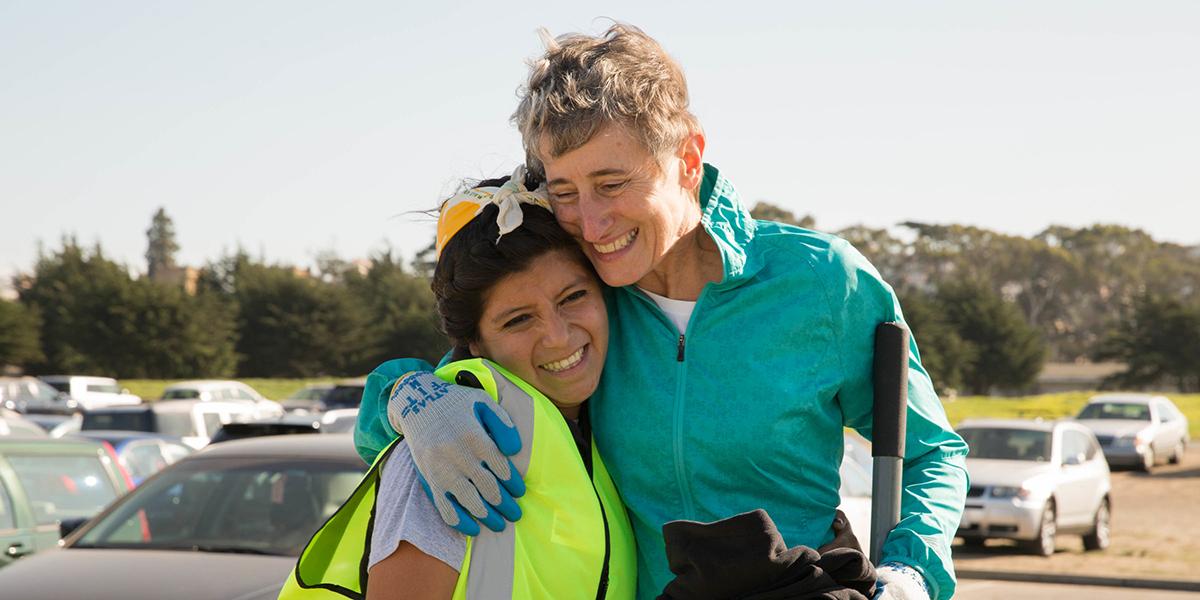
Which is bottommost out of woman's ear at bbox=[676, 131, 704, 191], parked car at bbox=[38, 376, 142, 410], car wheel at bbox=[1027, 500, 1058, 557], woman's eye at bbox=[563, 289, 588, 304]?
car wheel at bbox=[1027, 500, 1058, 557]

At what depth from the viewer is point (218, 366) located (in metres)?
59.8

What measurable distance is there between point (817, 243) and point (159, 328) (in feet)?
194

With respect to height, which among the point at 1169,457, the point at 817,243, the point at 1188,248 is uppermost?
the point at 1188,248

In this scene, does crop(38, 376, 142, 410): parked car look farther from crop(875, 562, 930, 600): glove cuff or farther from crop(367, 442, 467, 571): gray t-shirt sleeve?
crop(875, 562, 930, 600): glove cuff

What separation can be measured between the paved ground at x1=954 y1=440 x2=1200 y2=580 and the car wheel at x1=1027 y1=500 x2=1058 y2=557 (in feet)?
0.34

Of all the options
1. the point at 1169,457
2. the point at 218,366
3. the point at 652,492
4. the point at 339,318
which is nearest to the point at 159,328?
the point at 218,366

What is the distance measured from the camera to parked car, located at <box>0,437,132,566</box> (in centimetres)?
802

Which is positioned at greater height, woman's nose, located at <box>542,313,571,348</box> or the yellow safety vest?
woman's nose, located at <box>542,313,571,348</box>

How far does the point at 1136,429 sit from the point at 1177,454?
1.84 meters

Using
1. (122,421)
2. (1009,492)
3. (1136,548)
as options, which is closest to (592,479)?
(1009,492)

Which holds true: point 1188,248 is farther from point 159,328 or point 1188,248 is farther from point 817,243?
point 817,243

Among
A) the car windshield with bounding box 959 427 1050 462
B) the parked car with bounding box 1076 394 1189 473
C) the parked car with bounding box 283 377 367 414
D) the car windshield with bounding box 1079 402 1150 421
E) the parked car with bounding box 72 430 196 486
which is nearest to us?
the parked car with bounding box 72 430 196 486

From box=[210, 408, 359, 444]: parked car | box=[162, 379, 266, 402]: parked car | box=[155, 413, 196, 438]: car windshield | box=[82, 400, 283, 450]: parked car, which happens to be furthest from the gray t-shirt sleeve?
box=[162, 379, 266, 402]: parked car

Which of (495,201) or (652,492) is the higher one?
(495,201)
